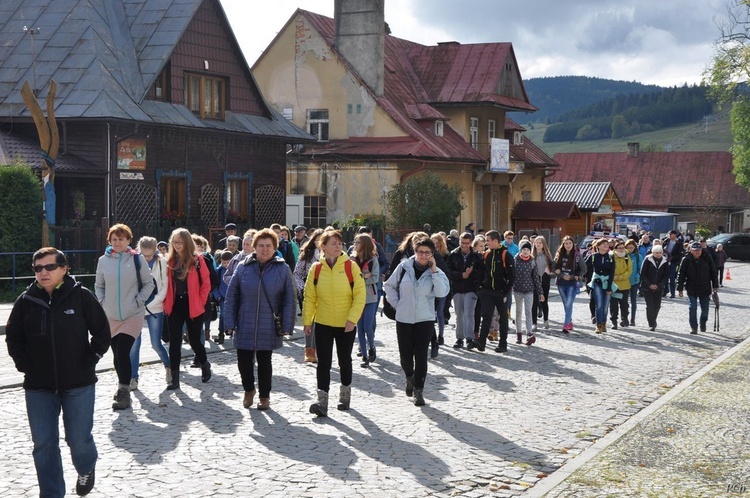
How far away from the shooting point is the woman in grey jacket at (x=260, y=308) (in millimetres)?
10633

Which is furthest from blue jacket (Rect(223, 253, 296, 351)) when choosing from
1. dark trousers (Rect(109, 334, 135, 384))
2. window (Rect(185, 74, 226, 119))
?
window (Rect(185, 74, 226, 119))

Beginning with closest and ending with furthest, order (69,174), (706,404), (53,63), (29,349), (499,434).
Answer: (29,349) → (499,434) → (706,404) → (69,174) → (53,63)

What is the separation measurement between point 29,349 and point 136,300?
3.67 m

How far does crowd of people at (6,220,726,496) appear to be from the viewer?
7066mm

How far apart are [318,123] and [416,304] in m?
32.1

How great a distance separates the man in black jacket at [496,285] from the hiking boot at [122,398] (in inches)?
257

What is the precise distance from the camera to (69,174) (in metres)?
26.6

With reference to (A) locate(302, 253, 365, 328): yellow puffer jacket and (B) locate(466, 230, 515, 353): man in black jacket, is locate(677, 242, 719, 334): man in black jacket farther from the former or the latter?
(A) locate(302, 253, 365, 328): yellow puffer jacket

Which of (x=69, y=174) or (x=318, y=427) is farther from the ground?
(x=69, y=174)

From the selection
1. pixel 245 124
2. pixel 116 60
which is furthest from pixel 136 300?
pixel 245 124

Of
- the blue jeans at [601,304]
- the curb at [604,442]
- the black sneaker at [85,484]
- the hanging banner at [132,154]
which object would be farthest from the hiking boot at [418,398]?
the hanging banner at [132,154]

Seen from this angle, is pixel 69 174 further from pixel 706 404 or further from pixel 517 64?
pixel 517 64

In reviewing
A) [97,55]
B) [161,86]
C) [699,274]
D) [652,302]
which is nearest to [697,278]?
[699,274]

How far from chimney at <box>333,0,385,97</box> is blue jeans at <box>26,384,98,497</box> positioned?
35.3m
